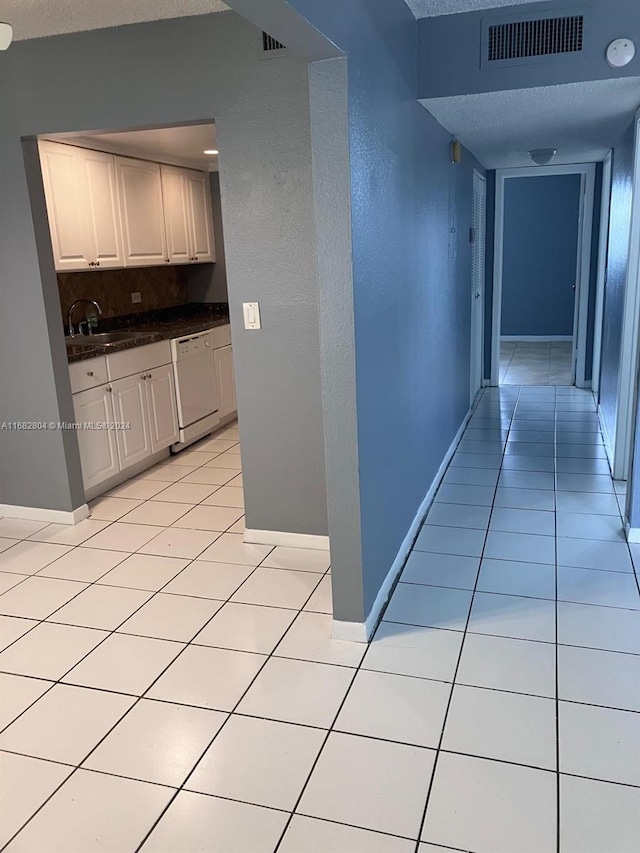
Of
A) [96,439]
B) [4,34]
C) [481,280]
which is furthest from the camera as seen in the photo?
[481,280]

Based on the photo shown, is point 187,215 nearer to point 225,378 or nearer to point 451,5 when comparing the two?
point 225,378

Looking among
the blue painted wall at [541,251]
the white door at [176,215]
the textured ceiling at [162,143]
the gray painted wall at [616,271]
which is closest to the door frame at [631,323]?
the gray painted wall at [616,271]

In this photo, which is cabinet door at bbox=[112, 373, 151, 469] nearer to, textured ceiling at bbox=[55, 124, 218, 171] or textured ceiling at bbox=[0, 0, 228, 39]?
textured ceiling at bbox=[55, 124, 218, 171]

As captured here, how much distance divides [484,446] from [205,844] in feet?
12.0

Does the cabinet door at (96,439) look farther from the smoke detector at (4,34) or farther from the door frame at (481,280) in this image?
the door frame at (481,280)

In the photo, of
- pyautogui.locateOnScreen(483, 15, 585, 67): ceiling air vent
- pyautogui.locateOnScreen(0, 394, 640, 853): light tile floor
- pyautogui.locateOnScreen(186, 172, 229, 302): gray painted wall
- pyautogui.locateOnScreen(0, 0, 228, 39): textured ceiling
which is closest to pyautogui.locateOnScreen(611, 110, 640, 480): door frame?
pyautogui.locateOnScreen(0, 394, 640, 853): light tile floor

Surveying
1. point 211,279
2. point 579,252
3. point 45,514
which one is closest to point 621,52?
point 45,514

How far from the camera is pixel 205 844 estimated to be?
171cm

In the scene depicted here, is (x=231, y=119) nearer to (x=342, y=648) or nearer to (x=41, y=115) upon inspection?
(x=41, y=115)

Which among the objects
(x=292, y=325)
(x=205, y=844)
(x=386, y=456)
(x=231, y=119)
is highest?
Answer: (x=231, y=119)

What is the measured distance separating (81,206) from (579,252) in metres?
4.58

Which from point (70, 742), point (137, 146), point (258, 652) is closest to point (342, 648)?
point (258, 652)

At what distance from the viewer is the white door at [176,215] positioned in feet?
17.4

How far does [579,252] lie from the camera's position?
21.7ft
